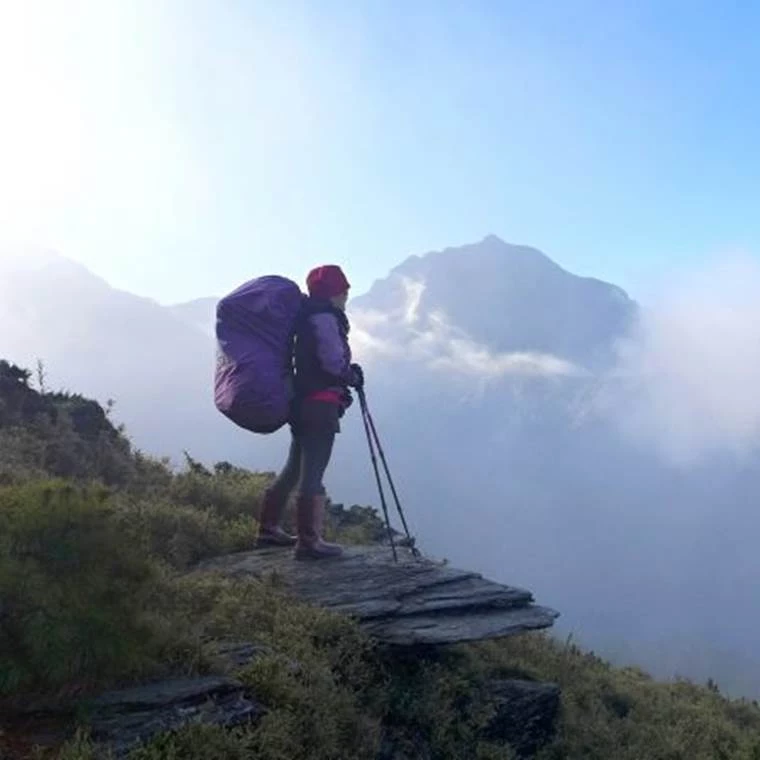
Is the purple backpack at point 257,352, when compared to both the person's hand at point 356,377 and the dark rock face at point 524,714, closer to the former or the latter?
the person's hand at point 356,377

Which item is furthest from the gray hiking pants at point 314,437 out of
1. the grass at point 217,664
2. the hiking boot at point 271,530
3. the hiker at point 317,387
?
the grass at point 217,664

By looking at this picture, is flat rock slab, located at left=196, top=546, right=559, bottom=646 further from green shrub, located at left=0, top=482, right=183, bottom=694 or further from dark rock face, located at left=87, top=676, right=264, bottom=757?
green shrub, located at left=0, top=482, right=183, bottom=694

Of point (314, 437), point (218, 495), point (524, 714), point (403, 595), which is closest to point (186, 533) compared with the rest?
point (218, 495)

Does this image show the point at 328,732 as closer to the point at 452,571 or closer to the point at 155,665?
the point at 155,665

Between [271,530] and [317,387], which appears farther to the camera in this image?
[271,530]

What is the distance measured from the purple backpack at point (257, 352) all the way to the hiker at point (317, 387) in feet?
0.64

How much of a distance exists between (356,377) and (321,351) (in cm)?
71

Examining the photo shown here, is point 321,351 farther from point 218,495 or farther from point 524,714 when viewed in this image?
point 218,495

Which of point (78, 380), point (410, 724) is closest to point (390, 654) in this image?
point (410, 724)

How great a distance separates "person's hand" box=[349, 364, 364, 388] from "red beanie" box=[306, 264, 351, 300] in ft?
2.78

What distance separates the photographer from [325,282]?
10.4 m

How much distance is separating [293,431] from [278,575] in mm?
1612

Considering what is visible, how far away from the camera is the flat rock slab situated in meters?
9.12

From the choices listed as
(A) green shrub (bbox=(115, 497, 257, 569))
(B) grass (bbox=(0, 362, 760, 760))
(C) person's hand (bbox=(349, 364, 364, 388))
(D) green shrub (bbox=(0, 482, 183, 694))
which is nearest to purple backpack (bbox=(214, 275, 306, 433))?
(C) person's hand (bbox=(349, 364, 364, 388))
